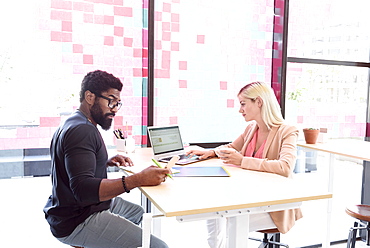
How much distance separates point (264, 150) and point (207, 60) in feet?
3.84

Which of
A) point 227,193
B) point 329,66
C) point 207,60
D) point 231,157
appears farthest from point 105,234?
point 329,66

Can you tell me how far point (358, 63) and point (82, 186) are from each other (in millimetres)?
3225

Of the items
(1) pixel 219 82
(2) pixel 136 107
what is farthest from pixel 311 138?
(2) pixel 136 107

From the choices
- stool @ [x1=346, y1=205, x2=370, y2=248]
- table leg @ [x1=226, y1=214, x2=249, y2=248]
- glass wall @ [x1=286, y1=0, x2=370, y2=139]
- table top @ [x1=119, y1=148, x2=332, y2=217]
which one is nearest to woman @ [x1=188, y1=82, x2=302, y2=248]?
table top @ [x1=119, y1=148, x2=332, y2=217]

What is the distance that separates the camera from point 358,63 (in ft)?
11.8

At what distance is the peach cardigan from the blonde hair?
61 millimetres

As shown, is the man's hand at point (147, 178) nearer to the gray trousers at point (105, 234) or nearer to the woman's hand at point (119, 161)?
the gray trousers at point (105, 234)

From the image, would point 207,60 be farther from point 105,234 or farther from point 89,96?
point 105,234

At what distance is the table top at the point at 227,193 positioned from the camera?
54.7 inches

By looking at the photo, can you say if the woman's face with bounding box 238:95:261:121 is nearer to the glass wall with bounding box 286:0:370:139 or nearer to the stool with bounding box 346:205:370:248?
the stool with bounding box 346:205:370:248

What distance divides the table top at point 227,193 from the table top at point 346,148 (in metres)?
0.95

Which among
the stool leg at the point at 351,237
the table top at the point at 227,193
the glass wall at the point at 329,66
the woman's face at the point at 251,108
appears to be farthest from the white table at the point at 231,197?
the glass wall at the point at 329,66

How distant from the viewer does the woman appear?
199 cm

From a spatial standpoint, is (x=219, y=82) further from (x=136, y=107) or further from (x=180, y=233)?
(x=180, y=233)
